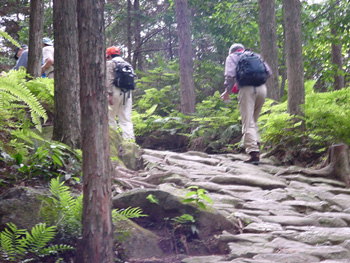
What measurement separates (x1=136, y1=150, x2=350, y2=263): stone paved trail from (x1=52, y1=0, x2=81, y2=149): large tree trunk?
142 cm

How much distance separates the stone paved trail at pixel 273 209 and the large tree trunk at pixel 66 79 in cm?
142

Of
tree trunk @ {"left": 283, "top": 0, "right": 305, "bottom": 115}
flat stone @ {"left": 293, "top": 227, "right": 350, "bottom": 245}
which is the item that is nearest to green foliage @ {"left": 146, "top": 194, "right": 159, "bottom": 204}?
flat stone @ {"left": 293, "top": 227, "right": 350, "bottom": 245}

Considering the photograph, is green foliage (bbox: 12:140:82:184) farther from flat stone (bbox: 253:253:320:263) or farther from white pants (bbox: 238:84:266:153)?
white pants (bbox: 238:84:266:153)

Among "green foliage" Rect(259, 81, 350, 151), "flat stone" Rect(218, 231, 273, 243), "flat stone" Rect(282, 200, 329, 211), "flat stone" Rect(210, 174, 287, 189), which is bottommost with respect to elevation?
"flat stone" Rect(218, 231, 273, 243)

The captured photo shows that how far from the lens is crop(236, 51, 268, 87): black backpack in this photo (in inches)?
330

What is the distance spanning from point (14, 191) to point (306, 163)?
6.44 metres

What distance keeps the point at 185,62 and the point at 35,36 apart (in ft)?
32.4

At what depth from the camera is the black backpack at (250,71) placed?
839cm

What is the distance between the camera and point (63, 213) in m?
3.86

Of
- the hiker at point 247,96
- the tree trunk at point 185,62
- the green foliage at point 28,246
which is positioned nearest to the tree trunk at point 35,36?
the hiker at point 247,96

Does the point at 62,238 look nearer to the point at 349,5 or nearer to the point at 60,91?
the point at 60,91

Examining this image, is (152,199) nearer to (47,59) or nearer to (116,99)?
(116,99)

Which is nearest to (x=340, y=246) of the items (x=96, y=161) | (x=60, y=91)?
(x=96, y=161)

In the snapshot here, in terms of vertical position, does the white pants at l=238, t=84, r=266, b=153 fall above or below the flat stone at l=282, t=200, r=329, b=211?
above
